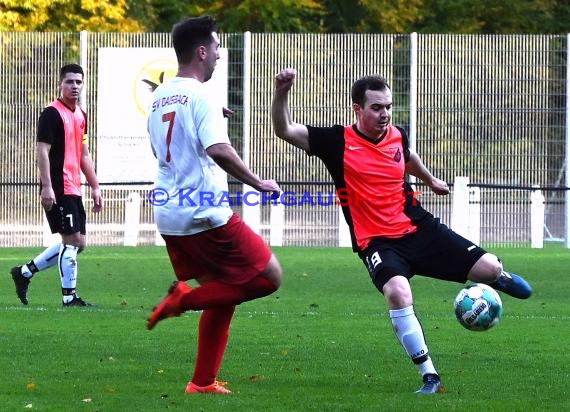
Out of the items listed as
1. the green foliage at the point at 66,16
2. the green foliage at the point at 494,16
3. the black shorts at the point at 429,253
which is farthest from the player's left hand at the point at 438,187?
the green foliage at the point at 494,16

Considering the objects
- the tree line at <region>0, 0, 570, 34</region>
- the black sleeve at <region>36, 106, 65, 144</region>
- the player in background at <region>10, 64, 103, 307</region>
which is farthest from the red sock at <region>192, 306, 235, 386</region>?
the tree line at <region>0, 0, 570, 34</region>

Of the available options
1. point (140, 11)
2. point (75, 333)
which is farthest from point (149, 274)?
point (140, 11)

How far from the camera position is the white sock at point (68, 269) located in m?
13.9

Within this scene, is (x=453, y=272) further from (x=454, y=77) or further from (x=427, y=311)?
(x=454, y=77)

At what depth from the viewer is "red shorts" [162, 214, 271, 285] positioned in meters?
8.38

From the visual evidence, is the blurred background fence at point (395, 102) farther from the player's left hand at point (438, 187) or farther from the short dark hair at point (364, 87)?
the short dark hair at point (364, 87)

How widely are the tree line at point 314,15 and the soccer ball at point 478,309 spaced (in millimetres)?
28903

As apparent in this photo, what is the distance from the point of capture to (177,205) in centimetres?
834

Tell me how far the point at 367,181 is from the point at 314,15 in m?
36.0

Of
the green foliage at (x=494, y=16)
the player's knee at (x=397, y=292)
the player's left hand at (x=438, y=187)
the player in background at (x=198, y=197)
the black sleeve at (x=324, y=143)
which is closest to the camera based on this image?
the player in background at (x=198, y=197)

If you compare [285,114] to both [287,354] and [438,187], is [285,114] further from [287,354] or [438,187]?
[287,354]

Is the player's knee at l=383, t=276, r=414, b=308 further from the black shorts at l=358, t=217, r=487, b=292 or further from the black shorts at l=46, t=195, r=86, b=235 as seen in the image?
the black shorts at l=46, t=195, r=86, b=235

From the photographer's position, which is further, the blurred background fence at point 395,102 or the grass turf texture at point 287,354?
the blurred background fence at point 395,102

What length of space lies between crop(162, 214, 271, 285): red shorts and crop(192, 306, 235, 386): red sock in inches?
10.4
